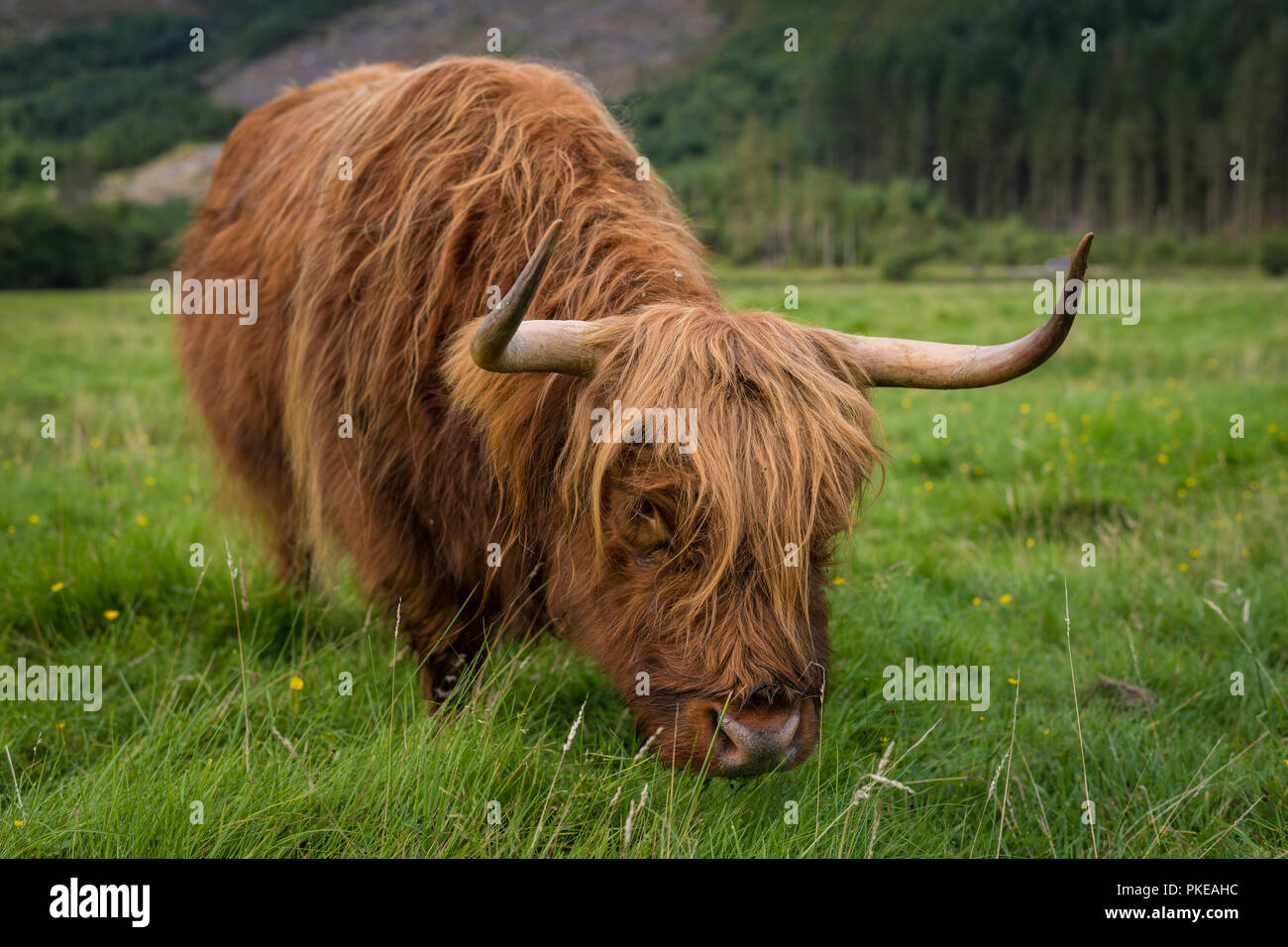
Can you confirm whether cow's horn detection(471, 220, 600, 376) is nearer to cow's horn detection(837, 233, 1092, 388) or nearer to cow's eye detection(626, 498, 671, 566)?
cow's eye detection(626, 498, 671, 566)

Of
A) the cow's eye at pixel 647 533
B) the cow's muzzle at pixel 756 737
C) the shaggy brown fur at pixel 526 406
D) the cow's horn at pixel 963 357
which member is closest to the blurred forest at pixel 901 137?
the shaggy brown fur at pixel 526 406

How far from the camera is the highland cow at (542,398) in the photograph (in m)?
2.26

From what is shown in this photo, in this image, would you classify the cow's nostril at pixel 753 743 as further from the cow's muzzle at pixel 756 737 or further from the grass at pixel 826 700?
the grass at pixel 826 700

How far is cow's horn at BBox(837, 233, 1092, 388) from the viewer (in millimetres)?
2191

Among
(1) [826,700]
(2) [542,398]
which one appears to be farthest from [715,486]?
(1) [826,700]

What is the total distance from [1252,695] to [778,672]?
2472 millimetres

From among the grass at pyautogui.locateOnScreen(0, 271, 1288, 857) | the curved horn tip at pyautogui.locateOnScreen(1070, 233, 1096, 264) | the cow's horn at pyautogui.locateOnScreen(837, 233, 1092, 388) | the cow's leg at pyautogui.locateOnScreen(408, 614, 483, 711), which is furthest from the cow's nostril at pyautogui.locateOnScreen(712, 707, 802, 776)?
the cow's leg at pyautogui.locateOnScreen(408, 614, 483, 711)

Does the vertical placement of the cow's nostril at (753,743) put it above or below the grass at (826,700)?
above

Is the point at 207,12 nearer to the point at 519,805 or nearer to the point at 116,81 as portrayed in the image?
the point at 116,81

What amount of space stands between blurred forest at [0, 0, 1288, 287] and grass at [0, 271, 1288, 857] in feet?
6.39

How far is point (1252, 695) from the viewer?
361 cm
